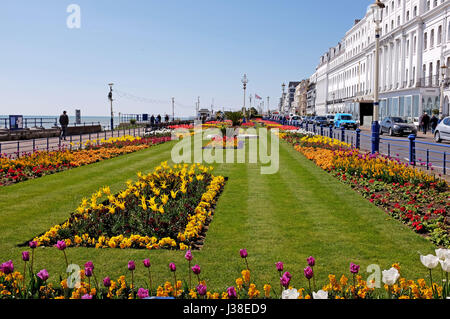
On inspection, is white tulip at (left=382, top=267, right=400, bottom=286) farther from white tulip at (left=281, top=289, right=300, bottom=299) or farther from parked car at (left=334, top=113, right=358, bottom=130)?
parked car at (left=334, top=113, right=358, bottom=130)

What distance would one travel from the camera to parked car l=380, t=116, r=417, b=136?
34.8 m

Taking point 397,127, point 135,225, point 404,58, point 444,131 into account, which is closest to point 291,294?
point 135,225

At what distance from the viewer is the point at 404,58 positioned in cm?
6109

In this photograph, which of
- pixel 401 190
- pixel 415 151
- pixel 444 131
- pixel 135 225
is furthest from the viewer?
pixel 444 131

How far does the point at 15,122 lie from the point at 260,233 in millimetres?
34923

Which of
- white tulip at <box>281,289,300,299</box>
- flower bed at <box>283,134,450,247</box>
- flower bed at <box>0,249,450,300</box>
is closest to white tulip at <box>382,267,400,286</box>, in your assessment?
flower bed at <box>0,249,450,300</box>

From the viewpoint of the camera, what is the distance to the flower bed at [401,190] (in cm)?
791

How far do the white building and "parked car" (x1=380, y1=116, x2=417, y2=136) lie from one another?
1149 cm

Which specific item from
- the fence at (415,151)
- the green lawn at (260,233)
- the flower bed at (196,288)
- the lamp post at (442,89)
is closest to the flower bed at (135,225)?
the green lawn at (260,233)

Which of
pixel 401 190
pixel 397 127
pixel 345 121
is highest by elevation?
pixel 345 121

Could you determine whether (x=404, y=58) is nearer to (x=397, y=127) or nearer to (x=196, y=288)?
(x=397, y=127)

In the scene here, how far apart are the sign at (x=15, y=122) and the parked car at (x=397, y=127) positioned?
3044 centimetres
